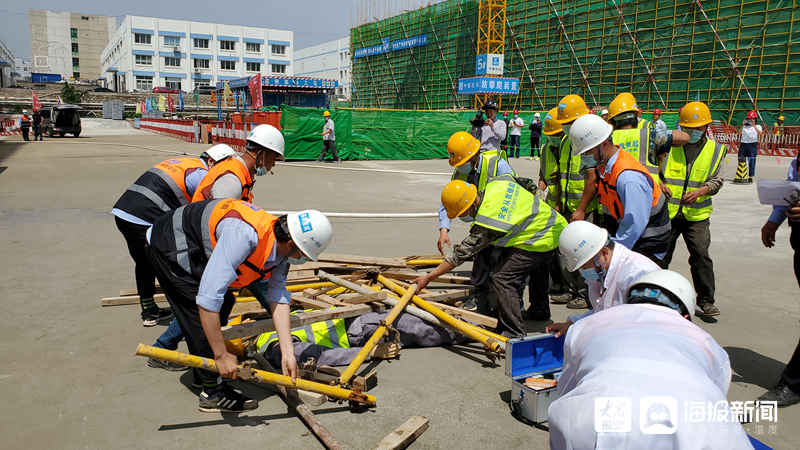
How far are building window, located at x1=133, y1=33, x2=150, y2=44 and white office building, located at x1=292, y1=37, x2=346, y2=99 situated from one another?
2740cm

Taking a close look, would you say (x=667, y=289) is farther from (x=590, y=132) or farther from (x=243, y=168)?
(x=243, y=168)

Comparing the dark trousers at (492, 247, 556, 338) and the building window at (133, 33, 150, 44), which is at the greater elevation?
the building window at (133, 33, 150, 44)

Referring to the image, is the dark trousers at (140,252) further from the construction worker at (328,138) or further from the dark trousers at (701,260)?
the construction worker at (328,138)

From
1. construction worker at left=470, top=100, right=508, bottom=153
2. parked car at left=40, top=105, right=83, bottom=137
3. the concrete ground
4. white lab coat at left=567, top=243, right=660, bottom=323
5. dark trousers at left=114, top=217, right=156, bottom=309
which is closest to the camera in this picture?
white lab coat at left=567, top=243, right=660, bottom=323

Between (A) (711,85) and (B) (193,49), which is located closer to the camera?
(A) (711,85)

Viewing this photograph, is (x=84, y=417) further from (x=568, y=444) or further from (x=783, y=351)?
(x=783, y=351)

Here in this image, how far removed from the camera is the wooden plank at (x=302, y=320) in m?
3.42

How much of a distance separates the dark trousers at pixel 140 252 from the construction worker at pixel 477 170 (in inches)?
109

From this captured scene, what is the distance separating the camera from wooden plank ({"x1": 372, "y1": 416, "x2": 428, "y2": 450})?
289 centimetres

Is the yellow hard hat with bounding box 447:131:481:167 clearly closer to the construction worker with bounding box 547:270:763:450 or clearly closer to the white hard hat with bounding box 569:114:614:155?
the white hard hat with bounding box 569:114:614:155

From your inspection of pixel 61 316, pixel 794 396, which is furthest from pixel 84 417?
pixel 794 396

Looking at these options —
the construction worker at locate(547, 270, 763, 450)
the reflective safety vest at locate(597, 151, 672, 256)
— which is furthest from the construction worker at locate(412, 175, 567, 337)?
the construction worker at locate(547, 270, 763, 450)

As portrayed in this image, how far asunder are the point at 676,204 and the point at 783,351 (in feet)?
5.15

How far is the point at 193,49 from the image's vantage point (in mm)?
76000
